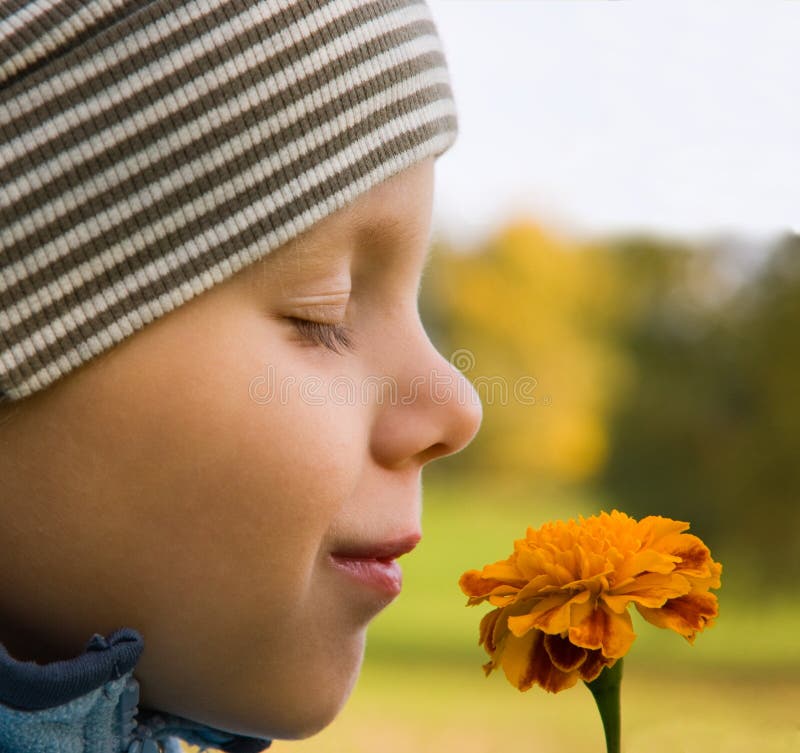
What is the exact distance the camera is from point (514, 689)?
78 centimetres

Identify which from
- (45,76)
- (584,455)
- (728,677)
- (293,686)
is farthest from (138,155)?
(584,455)

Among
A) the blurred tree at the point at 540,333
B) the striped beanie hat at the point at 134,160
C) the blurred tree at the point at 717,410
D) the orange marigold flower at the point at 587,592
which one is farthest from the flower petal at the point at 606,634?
the blurred tree at the point at 540,333

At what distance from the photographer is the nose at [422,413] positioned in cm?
56

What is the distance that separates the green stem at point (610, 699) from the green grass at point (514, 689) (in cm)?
4

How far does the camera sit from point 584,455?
4.98m

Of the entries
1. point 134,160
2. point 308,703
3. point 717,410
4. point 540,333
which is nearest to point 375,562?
point 308,703

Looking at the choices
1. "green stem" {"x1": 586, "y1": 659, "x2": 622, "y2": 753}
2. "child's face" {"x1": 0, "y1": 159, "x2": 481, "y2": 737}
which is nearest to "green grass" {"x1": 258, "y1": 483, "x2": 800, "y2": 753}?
"green stem" {"x1": 586, "y1": 659, "x2": 622, "y2": 753}

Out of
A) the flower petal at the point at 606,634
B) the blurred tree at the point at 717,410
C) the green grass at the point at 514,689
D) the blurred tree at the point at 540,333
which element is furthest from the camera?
the blurred tree at the point at 540,333

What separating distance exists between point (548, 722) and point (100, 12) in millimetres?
1128

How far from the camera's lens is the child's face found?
1.67 feet

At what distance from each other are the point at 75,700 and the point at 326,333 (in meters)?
0.22

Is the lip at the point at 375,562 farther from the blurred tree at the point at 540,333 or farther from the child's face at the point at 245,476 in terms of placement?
the blurred tree at the point at 540,333

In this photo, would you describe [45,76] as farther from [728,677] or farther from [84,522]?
[728,677]

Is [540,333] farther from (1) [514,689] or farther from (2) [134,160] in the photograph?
(2) [134,160]
